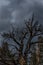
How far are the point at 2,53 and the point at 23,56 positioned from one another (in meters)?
4.32

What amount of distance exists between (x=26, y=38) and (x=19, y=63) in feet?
7.77

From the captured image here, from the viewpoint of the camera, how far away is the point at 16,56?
97.8 ft

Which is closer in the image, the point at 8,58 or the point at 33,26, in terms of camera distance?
the point at 33,26

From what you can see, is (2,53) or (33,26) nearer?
(33,26)

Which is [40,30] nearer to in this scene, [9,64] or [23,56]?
[23,56]

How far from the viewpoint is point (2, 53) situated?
102ft

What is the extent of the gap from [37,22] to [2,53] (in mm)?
5723

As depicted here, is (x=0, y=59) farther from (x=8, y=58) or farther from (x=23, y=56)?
(x=23, y=56)

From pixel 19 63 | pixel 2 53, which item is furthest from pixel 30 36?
pixel 2 53

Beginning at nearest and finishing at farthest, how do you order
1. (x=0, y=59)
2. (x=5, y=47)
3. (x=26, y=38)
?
1. (x=26, y=38)
2. (x=0, y=59)
3. (x=5, y=47)

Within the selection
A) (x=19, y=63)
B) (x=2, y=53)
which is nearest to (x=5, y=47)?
(x=2, y=53)

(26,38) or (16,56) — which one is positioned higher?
(26,38)

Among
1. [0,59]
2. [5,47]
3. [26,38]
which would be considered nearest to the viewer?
[26,38]

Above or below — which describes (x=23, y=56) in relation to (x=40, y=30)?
below
